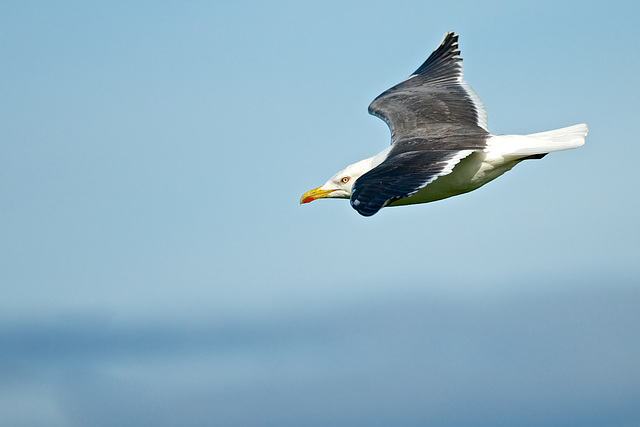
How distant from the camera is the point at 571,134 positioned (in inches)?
474

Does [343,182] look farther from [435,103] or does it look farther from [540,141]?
[540,141]


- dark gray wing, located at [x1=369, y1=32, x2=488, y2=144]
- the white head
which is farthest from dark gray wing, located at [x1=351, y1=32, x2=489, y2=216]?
the white head

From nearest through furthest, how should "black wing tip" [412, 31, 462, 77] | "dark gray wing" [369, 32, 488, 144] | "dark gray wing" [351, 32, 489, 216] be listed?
"dark gray wing" [351, 32, 489, 216] → "dark gray wing" [369, 32, 488, 144] → "black wing tip" [412, 31, 462, 77]

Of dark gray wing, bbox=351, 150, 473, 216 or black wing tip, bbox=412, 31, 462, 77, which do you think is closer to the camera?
dark gray wing, bbox=351, 150, 473, 216

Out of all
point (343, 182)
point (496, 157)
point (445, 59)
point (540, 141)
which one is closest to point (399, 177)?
point (496, 157)

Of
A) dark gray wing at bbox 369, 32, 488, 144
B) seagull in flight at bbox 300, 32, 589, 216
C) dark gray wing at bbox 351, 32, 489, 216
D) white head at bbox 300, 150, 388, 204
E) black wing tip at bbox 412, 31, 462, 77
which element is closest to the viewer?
dark gray wing at bbox 351, 32, 489, 216

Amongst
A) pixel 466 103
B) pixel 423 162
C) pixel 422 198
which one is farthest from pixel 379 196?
pixel 466 103

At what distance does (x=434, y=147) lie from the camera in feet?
39.4

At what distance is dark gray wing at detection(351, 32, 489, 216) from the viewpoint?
10.2 metres

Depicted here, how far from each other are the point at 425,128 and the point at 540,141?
201 centimetres

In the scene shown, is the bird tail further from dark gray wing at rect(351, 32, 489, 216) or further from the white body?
dark gray wing at rect(351, 32, 489, 216)

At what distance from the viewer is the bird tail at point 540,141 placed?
38.1ft

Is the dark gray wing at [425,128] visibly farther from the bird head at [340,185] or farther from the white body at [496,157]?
the bird head at [340,185]

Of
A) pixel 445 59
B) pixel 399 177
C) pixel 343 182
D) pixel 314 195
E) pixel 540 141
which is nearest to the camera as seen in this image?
pixel 399 177
